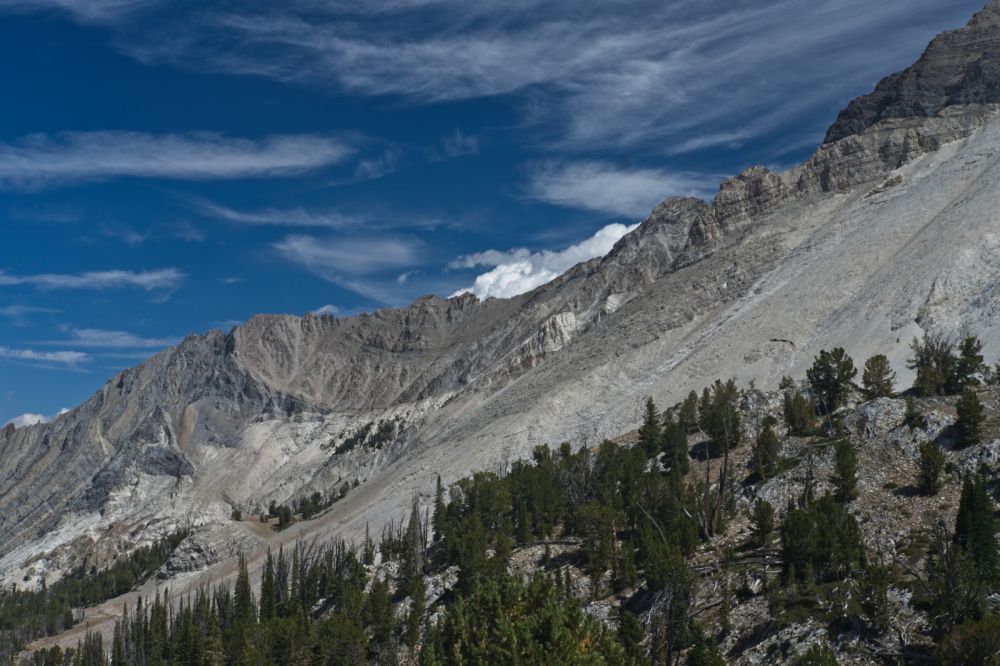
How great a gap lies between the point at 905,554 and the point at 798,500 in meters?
12.6

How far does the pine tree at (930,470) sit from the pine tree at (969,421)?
4091mm

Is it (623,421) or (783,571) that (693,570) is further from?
(623,421)

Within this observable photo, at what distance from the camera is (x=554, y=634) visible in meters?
38.7

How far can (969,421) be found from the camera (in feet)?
207

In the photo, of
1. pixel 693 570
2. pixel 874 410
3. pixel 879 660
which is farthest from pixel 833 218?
pixel 879 660

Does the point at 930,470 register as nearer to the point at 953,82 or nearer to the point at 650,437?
the point at 650,437

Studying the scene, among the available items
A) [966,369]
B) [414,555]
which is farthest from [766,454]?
[414,555]

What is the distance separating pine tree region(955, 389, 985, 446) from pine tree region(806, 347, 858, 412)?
80.5 feet

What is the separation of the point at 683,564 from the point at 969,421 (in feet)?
77.4

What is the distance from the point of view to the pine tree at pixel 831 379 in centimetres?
9000

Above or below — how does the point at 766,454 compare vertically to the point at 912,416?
below

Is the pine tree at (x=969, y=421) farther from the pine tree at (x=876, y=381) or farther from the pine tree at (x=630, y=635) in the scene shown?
the pine tree at (x=630, y=635)

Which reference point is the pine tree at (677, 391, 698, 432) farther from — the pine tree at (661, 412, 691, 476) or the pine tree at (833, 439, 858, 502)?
the pine tree at (833, 439, 858, 502)

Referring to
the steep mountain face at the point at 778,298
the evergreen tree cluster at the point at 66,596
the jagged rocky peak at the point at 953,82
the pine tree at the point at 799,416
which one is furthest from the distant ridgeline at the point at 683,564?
the jagged rocky peak at the point at 953,82
